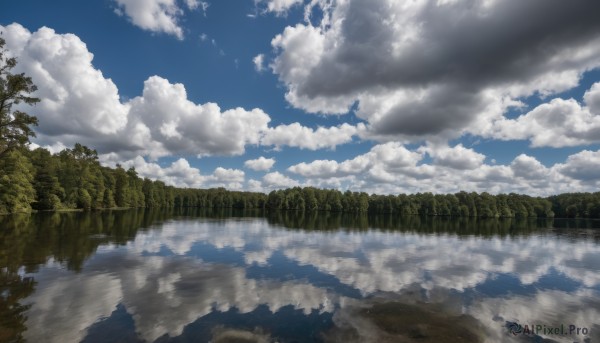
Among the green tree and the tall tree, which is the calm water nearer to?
the tall tree

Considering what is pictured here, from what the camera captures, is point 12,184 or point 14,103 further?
point 12,184

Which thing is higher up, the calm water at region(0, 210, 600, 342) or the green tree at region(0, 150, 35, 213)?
the green tree at region(0, 150, 35, 213)

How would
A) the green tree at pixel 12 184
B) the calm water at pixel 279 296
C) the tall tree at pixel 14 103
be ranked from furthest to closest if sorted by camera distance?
the green tree at pixel 12 184 → the tall tree at pixel 14 103 → the calm water at pixel 279 296

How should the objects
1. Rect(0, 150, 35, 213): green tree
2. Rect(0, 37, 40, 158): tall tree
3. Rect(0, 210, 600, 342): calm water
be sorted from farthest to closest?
Rect(0, 150, 35, 213): green tree → Rect(0, 37, 40, 158): tall tree → Rect(0, 210, 600, 342): calm water

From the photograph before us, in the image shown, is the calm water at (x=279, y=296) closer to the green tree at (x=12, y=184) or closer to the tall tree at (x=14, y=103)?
the tall tree at (x=14, y=103)

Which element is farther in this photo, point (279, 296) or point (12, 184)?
point (12, 184)

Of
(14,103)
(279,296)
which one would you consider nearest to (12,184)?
(14,103)

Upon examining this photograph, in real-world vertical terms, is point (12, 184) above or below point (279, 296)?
above

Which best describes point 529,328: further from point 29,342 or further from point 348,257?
point 29,342

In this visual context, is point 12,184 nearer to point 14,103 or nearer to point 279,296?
point 14,103

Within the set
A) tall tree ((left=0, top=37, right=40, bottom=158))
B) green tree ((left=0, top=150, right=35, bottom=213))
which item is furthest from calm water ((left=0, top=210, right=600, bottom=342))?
green tree ((left=0, top=150, right=35, bottom=213))

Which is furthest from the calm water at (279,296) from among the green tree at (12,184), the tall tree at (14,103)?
the green tree at (12,184)

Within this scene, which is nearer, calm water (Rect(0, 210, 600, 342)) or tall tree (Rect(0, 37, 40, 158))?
calm water (Rect(0, 210, 600, 342))

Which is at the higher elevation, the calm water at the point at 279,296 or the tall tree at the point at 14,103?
the tall tree at the point at 14,103
